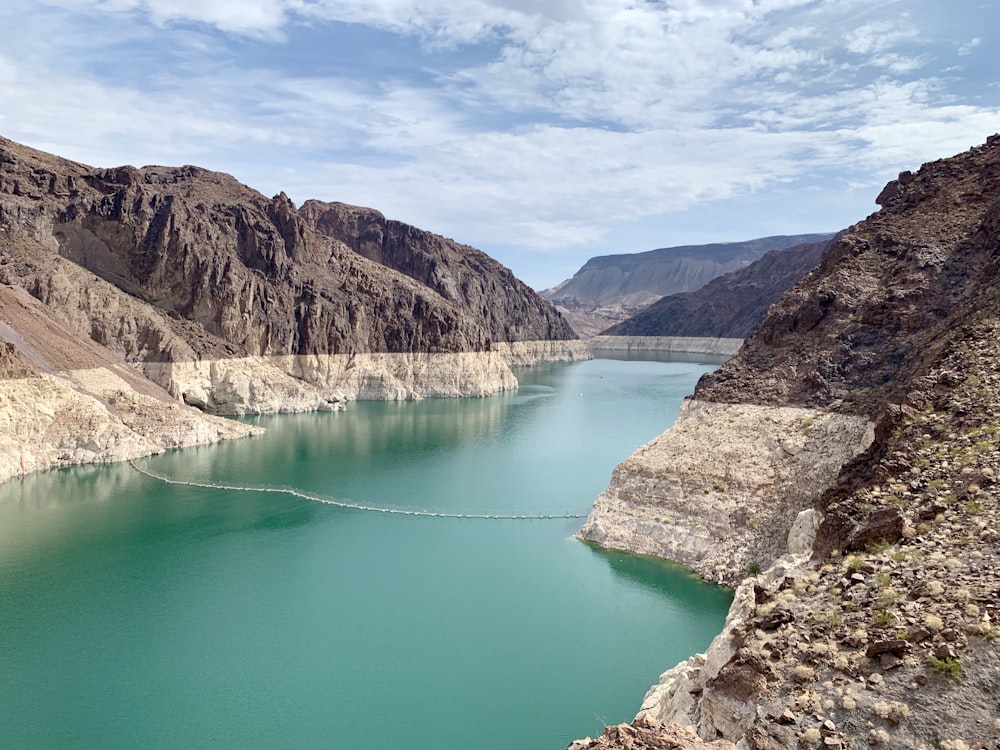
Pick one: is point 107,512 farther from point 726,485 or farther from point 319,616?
point 726,485

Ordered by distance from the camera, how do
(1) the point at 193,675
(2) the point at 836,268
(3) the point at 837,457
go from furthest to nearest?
1. (2) the point at 836,268
2. (3) the point at 837,457
3. (1) the point at 193,675

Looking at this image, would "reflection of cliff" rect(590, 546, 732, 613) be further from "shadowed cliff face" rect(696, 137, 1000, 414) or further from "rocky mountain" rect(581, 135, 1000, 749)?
"shadowed cliff face" rect(696, 137, 1000, 414)

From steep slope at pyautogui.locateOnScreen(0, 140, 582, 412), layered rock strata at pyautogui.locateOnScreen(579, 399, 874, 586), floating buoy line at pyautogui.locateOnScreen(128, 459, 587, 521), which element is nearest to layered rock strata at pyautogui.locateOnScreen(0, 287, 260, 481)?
floating buoy line at pyautogui.locateOnScreen(128, 459, 587, 521)

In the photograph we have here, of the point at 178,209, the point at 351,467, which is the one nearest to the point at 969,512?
the point at 351,467

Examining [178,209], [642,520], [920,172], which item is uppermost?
[178,209]

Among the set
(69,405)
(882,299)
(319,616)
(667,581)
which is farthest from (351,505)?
(882,299)

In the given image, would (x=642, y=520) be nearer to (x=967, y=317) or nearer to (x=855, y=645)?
(x=967, y=317)
